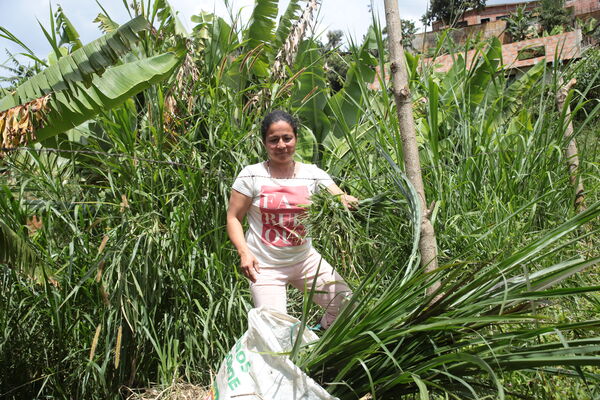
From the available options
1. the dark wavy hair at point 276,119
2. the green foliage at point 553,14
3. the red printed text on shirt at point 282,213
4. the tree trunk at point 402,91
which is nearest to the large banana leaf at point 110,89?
the dark wavy hair at point 276,119

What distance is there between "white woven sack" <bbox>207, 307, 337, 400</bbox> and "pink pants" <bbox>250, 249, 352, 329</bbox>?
49 centimetres

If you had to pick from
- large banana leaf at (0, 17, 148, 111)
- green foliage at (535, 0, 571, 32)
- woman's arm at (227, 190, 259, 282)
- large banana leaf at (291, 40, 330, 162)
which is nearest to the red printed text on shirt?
woman's arm at (227, 190, 259, 282)

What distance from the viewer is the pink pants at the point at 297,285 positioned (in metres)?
2.85

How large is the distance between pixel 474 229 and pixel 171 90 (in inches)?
94.7

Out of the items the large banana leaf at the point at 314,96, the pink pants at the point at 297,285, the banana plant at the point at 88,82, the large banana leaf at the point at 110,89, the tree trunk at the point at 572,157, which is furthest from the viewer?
the large banana leaf at the point at 314,96

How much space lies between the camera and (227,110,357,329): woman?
2.86 metres

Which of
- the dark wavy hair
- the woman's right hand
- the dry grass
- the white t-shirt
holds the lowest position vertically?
the dry grass

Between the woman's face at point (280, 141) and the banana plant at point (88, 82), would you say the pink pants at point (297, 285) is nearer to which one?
the woman's face at point (280, 141)

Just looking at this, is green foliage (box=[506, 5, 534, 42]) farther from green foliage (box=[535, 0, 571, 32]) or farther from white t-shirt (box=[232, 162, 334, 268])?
white t-shirt (box=[232, 162, 334, 268])

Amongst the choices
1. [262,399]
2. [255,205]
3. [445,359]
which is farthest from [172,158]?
[445,359]

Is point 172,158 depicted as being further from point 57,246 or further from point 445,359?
point 445,359

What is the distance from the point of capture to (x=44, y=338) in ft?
12.2

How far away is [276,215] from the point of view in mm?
2873

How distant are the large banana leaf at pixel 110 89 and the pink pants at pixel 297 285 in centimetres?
177
